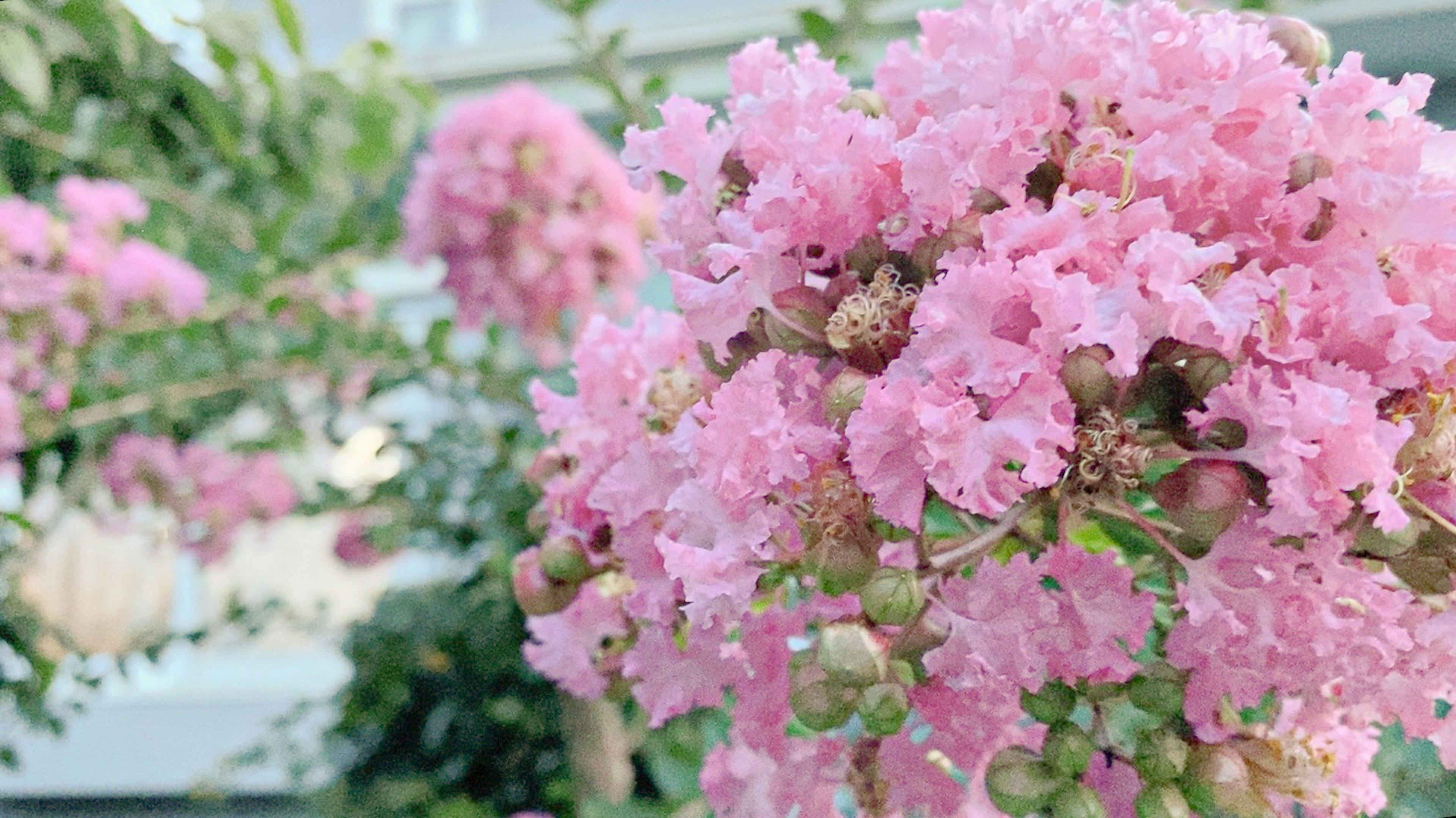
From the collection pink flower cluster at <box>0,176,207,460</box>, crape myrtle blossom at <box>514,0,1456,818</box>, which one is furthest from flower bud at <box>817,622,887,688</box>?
pink flower cluster at <box>0,176,207,460</box>

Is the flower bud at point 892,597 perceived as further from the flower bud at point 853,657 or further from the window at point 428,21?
the window at point 428,21

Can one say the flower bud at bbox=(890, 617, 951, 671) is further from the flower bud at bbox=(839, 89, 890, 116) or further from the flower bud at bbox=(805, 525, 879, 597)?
the flower bud at bbox=(839, 89, 890, 116)

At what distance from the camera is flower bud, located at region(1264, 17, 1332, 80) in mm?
328

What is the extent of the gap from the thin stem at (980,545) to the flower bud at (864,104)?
5.2 inches

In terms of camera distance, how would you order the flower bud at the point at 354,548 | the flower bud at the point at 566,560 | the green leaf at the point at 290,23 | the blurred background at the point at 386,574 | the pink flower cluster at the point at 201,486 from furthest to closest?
1. the flower bud at the point at 354,548
2. the pink flower cluster at the point at 201,486
3. the green leaf at the point at 290,23
4. the blurred background at the point at 386,574
5. the flower bud at the point at 566,560

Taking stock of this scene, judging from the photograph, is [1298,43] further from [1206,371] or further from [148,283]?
[148,283]

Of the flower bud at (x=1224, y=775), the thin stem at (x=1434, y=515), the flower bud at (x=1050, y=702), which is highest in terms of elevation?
the thin stem at (x=1434, y=515)

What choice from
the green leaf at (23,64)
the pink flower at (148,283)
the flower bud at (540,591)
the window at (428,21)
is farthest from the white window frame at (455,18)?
the flower bud at (540,591)

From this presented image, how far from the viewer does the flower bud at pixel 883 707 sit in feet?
0.97

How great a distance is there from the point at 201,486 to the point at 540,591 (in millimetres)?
973

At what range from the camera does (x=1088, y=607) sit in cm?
29

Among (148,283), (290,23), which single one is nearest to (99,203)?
(148,283)

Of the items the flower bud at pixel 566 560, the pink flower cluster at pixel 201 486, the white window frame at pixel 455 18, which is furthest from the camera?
the white window frame at pixel 455 18

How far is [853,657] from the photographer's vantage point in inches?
11.3
